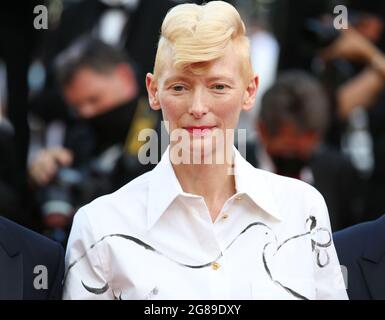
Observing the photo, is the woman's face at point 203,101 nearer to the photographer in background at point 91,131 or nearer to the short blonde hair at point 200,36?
the short blonde hair at point 200,36

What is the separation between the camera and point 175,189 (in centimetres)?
340

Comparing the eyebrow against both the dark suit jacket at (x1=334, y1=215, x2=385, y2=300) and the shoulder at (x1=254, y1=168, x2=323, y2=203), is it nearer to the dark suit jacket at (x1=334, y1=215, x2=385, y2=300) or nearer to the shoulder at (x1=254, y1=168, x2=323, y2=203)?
the shoulder at (x1=254, y1=168, x2=323, y2=203)

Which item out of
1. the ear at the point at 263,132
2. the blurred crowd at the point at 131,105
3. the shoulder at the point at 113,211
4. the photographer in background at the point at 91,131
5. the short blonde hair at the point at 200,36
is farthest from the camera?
the ear at the point at 263,132

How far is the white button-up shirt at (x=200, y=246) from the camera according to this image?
329cm

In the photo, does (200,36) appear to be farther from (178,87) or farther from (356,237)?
(356,237)

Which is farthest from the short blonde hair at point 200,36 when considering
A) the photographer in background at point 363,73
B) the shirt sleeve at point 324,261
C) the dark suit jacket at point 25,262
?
the photographer in background at point 363,73

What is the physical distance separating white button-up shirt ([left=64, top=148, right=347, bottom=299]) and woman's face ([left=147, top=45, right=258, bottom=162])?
0.16m

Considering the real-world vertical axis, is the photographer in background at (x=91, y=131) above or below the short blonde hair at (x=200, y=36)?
above

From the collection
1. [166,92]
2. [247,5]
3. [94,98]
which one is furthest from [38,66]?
[166,92]

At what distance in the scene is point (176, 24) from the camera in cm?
330

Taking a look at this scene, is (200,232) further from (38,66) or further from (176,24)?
(38,66)

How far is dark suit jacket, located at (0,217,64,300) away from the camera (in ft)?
11.0

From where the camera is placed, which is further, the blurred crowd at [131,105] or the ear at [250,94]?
the blurred crowd at [131,105]

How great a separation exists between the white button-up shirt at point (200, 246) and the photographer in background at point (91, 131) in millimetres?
2126
